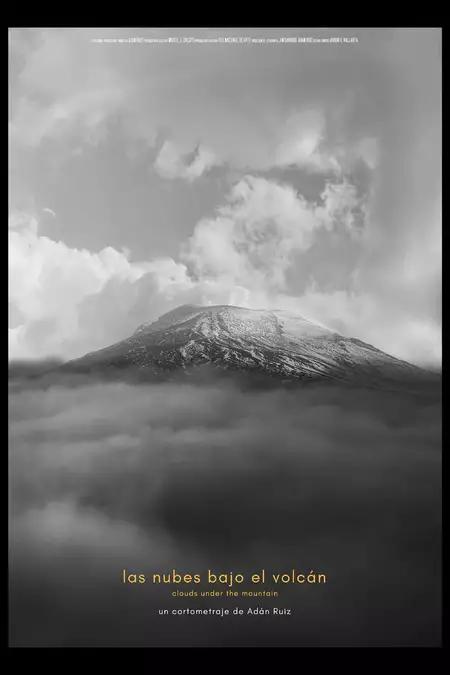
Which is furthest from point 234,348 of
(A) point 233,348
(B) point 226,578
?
(B) point 226,578

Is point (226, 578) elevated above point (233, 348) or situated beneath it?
situated beneath

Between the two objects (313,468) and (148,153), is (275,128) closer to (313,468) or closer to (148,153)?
(148,153)

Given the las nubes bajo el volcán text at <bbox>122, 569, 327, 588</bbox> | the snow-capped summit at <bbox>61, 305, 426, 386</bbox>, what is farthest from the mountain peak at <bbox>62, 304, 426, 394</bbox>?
the las nubes bajo el volcán text at <bbox>122, 569, 327, 588</bbox>

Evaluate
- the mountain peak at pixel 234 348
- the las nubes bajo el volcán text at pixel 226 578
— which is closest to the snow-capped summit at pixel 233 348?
the mountain peak at pixel 234 348

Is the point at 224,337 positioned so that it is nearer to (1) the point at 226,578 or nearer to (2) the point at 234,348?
(2) the point at 234,348

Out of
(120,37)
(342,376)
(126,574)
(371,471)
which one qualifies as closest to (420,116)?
(342,376)

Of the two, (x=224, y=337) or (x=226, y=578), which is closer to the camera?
(x=226, y=578)

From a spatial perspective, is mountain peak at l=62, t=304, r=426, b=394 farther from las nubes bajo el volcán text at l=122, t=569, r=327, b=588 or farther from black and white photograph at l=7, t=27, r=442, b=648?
las nubes bajo el volcán text at l=122, t=569, r=327, b=588
